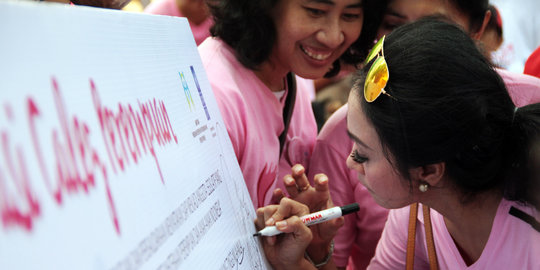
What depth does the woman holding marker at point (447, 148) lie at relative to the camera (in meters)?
0.77

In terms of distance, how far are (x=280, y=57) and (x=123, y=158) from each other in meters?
0.82

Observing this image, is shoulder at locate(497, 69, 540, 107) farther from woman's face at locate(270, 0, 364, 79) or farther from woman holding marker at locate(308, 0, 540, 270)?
woman's face at locate(270, 0, 364, 79)

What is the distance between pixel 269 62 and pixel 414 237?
1.89 ft

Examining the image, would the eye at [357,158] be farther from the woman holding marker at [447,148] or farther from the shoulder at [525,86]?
the shoulder at [525,86]

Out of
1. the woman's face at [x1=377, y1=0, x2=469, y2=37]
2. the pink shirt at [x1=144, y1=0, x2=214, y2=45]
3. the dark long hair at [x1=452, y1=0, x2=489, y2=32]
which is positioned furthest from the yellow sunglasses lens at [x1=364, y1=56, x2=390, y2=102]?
the pink shirt at [x1=144, y1=0, x2=214, y2=45]

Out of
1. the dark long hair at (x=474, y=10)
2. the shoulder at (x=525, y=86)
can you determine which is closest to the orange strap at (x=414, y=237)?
the shoulder at (x=525, y=86)

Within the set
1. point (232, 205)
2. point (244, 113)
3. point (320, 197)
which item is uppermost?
point (244, 113)

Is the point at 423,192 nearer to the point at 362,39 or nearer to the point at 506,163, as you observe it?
the point at 506,163

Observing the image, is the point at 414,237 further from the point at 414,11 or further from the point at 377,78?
the point at 414,11

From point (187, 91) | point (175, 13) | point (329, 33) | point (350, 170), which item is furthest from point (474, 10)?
point (175, 13)

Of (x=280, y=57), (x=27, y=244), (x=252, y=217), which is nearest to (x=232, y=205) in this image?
(x=252, y=217)

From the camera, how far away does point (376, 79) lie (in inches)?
32.2

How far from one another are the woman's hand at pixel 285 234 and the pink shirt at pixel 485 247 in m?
0.24

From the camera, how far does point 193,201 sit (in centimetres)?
63
